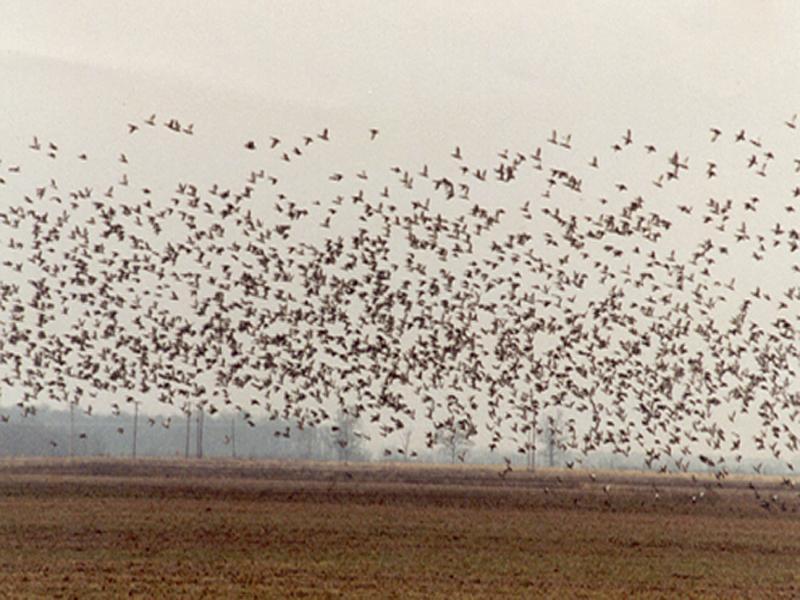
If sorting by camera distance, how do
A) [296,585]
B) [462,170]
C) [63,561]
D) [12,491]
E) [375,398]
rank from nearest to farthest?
[296,585] → [63,561] → [462,170] → [375,398] → [12,491]

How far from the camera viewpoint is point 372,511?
54656 millimetres

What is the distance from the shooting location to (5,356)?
54031 mm

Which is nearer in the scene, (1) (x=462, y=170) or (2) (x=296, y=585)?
(2) (x=296, y=585)

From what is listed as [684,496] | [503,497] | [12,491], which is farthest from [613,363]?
[12,491]

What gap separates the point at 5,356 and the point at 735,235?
109ft

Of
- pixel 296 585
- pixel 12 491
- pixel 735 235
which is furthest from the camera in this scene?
pixel 12 491

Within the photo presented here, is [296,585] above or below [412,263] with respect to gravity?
below

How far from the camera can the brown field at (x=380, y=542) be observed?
3238 cm

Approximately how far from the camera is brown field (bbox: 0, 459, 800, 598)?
32375 millimetres

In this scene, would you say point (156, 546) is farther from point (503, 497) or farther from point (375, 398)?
point (503, 497)

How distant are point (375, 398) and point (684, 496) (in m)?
29.1

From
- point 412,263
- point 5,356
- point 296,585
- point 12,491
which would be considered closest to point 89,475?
point 12,491

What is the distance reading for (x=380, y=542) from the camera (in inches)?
1636

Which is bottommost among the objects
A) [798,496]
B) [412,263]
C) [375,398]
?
[798,496]
